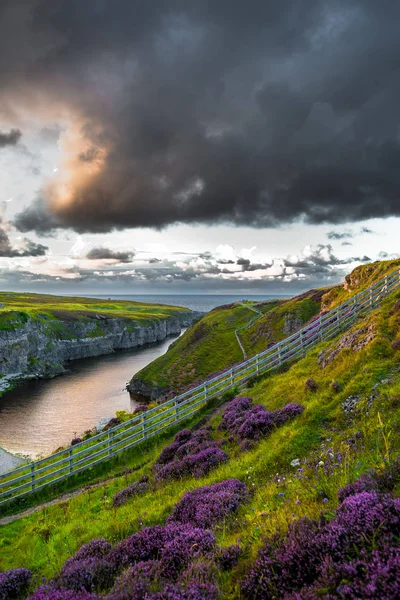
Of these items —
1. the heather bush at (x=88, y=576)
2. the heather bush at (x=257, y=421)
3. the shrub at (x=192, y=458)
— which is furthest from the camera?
the heather bush at (x=257, y=421)

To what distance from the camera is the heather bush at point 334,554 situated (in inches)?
148

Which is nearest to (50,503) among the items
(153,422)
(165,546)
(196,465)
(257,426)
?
(153,422)

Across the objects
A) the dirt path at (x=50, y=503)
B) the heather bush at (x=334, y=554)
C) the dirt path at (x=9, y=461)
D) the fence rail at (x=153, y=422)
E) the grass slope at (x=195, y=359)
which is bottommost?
the dirt path at (x=9, y=461)

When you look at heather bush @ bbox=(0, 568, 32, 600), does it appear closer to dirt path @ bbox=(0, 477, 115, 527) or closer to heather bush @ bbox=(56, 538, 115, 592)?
heather bush @ bbox=(56, 538, 115, 592)

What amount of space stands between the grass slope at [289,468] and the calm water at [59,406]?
33.0m

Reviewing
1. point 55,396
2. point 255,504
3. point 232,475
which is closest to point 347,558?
point 255,504

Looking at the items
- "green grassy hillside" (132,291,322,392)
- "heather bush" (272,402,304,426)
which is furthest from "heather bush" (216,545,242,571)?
"green grassy hillside" (132,291,322,392)

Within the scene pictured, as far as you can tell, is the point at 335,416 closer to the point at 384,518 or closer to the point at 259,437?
the point at 259,437

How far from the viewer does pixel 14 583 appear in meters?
6.50

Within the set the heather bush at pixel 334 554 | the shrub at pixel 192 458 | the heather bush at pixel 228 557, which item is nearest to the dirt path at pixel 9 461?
the shrub at pixel 192 458

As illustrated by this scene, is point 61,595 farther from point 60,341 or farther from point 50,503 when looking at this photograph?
point 60,341

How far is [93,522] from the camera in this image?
11.2m

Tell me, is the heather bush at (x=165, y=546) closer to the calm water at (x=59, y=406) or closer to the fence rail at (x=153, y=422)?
the fence rail at (x=153, y=422)

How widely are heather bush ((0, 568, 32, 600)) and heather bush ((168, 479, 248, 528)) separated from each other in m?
3.31
